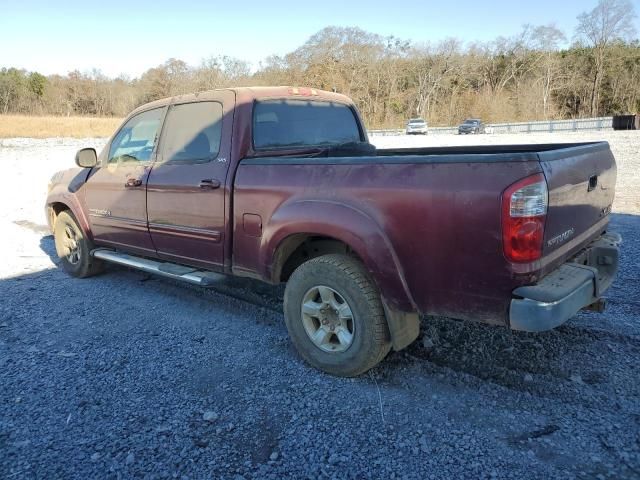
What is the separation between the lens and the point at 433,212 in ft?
9.00

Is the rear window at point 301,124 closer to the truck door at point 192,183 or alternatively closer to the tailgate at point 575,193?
the truck door at point 192,183

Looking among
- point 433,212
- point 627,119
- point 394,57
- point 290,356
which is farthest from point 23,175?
point 394,57

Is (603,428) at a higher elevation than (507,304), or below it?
below

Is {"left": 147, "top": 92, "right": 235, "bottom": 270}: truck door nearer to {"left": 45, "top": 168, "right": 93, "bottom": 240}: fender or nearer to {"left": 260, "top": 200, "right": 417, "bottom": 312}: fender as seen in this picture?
{"left": 260, "top": 200, "right": 417, "bottom": 312}: fender

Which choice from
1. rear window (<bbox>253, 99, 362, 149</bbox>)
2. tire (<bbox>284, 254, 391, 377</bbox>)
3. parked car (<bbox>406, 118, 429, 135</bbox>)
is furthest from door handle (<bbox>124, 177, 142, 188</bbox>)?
parked car (<bbox>406, 118, 429, 135</bbox>)

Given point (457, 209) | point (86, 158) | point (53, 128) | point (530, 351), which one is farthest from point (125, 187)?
point (53, 128)

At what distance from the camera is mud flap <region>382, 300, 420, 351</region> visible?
307 cm

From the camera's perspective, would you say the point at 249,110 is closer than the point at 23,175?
Yes

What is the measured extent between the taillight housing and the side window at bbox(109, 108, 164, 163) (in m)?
3.46

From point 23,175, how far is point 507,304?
59.5 feet

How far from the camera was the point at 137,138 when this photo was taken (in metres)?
5.03

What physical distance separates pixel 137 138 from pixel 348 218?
2.96 metres

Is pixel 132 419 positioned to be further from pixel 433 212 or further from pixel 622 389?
pixel 622 389

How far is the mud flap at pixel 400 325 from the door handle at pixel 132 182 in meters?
2.84
